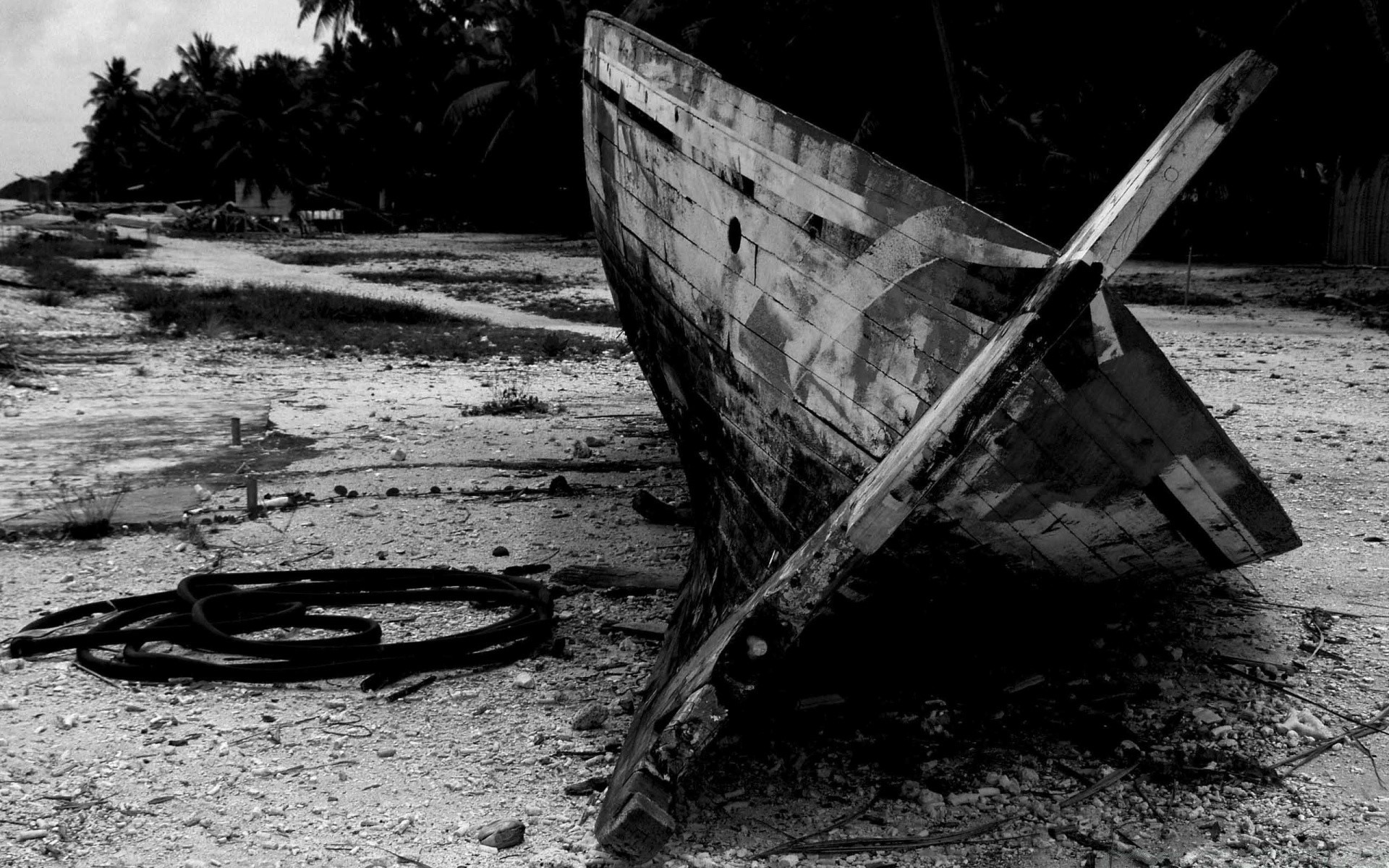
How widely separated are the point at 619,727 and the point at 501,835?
0.65 m

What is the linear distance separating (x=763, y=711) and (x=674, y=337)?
149cm

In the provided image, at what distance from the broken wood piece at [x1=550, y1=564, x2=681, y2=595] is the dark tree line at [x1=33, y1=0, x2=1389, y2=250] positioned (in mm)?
2346

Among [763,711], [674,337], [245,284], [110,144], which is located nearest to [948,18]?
[674,337]

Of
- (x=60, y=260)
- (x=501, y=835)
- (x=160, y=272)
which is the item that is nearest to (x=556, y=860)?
(x=501, y=835)

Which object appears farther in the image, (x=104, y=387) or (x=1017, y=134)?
(x=1017, y=134)

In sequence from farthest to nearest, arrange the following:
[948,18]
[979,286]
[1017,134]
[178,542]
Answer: [1017,134] < [948,18] < [178,542] < [979,286]

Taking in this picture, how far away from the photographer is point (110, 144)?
6588 centimetres

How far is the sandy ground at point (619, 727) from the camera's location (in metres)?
2.64

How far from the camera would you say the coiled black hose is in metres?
3.54

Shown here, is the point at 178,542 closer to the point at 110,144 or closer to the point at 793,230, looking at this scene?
the point at 793,230

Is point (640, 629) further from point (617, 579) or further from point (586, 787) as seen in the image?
point (586, 787)

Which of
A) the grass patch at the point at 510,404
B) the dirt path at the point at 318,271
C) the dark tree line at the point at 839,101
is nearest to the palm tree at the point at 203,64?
the dark tree line at the point at 839,101

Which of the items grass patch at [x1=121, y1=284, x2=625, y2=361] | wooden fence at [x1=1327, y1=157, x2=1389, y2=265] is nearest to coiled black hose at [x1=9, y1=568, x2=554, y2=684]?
grass patch at [x1=121, y1=284, x2=625, y2=361]

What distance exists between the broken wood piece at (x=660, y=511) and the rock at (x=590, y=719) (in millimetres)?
2005
